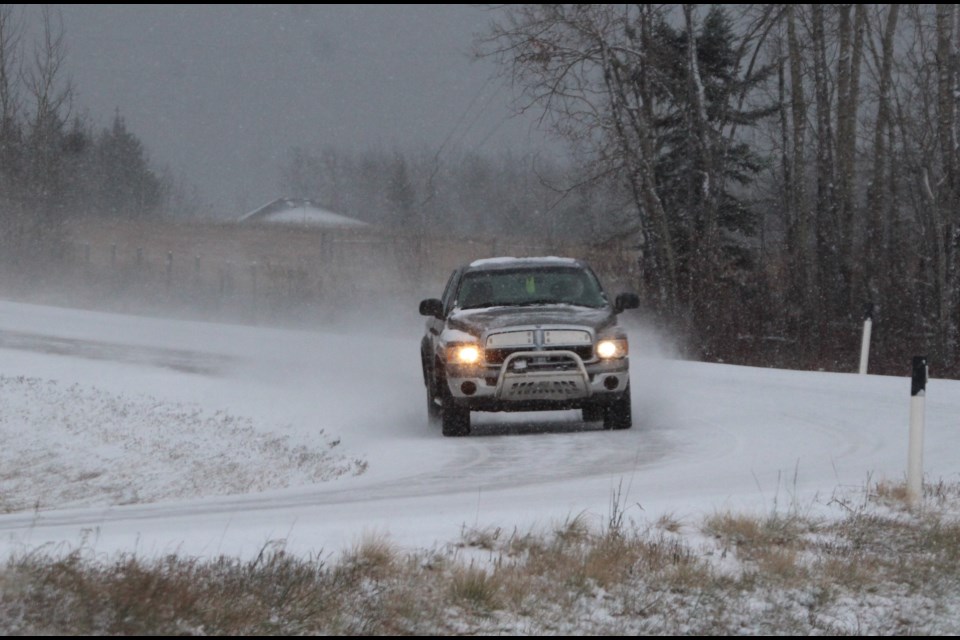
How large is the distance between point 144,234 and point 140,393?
5811cm

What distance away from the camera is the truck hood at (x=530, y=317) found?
517 inches

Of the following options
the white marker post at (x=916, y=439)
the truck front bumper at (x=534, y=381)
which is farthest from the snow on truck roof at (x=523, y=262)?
the white marker post at (x=916, y=439)

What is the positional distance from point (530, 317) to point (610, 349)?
88 centimetres

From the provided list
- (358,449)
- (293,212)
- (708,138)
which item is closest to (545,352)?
(358,449)

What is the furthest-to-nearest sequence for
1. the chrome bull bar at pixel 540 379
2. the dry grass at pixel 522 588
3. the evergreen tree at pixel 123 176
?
the evergreen tree at pixel 123 176
the chrome bull bar at pixel 540 379
the dry grass at pixel 522 588

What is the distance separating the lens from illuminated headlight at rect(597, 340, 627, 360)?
1315cm

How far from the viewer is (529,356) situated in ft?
42.6

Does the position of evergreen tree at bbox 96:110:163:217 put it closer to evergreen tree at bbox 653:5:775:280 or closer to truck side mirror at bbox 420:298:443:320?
evergreen tree at bbox 653:5:775:280

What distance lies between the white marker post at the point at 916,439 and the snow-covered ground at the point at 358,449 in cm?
52

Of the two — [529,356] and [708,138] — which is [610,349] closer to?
[529,356]

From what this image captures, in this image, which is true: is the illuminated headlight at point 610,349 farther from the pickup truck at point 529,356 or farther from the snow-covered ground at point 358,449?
the snow-covered ground at point 358,449

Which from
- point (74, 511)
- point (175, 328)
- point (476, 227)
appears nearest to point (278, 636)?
point (74, 511)

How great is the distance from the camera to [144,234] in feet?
250

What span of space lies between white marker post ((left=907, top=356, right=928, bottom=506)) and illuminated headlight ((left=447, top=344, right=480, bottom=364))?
4992 millimetres
